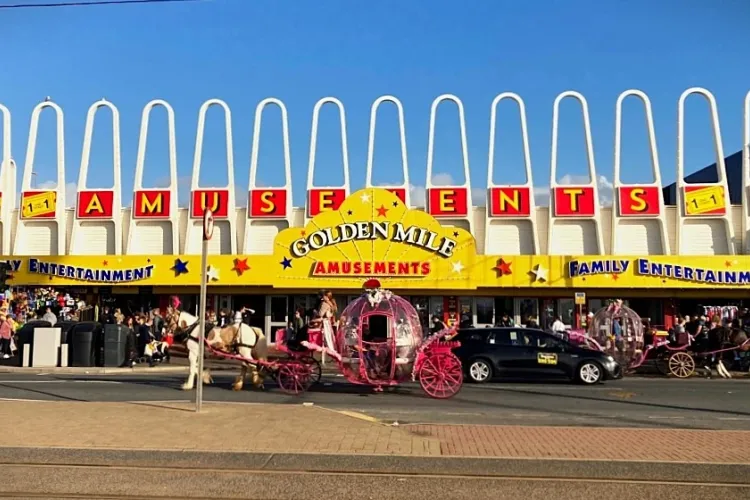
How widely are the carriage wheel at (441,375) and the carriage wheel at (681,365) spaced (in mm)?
9040

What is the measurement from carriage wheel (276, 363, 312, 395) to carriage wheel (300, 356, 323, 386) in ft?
0.30

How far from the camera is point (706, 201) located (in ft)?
92.9

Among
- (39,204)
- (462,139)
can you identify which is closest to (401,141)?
(462,139)

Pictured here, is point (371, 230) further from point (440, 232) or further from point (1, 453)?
point (1, 453)

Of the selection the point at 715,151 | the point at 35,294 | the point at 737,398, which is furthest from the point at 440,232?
the point at 35,294

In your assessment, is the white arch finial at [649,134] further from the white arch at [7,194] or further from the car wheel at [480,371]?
the white arch at [7,194]

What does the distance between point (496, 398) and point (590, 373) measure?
419cm

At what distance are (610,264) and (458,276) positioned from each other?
583 centimetres

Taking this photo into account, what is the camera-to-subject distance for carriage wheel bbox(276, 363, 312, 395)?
14.7m

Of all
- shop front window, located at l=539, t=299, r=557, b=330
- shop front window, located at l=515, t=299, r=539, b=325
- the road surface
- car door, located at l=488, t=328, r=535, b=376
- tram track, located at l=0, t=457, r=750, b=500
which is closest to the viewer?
tram track, located at l=0, t=457, r=750, b=500

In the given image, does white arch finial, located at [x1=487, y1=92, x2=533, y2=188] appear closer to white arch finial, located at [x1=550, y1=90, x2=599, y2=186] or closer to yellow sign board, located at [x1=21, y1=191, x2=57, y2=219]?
white arch finial, located at [x1=550, y1=90, x2=599, y2=186]

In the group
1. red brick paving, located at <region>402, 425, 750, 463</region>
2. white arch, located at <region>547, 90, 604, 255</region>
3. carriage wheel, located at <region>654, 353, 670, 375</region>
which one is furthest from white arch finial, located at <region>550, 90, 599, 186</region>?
red brick paving, located at <region>402, 425, 750, 463</region>

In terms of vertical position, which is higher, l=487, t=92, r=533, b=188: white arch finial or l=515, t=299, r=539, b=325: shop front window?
l=487, t=92, r=533, b=188: white arch finial

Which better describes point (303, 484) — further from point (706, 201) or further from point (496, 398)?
point (706, 201)
